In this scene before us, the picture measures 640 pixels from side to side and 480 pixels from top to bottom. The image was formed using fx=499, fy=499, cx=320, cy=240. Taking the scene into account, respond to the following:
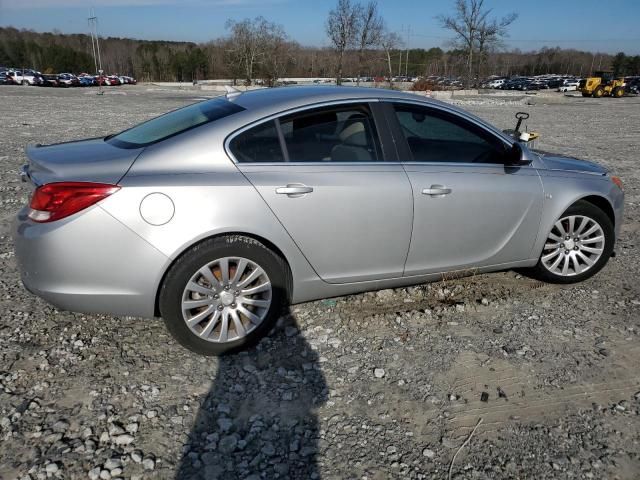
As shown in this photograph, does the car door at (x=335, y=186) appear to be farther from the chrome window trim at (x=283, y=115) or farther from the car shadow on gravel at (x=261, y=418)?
the car shadow on gravel at (x=261, y=418)

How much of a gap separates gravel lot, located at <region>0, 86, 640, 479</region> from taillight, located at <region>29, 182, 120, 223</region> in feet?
3.28

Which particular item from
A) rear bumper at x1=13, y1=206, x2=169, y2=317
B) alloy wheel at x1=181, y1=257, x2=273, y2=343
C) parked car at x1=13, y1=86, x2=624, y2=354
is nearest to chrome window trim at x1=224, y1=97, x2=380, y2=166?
parked car at x1=13, y1=86, x2=624, y2=354

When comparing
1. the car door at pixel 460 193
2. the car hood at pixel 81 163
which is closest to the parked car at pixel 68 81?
the car hood at pixel 81 163

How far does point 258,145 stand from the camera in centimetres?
332

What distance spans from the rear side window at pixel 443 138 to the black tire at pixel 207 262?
1.34 metres

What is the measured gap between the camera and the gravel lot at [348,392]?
2.50 metres

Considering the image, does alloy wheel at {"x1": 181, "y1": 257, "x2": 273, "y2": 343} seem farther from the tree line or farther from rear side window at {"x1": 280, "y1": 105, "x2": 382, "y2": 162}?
the tree line

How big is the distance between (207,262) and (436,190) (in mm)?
1729

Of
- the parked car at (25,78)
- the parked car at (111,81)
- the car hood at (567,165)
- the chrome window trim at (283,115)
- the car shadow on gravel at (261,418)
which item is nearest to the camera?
the car shadow on gravel at (261,418)

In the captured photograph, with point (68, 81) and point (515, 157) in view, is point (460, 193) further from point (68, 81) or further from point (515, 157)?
point (68, 81)

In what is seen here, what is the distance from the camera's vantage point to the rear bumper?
2908mm

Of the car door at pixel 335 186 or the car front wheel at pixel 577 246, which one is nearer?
the car door at pixel 335 186

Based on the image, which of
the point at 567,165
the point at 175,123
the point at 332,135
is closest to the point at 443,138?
the point at 332,135

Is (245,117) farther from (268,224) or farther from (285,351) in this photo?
(285,351)
